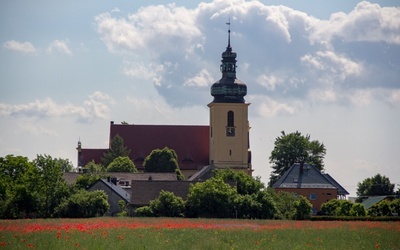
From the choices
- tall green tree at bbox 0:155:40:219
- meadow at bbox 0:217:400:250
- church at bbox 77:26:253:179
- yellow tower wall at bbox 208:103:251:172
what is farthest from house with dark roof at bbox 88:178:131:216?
yellow tower wall at bbox 208:103:251:172

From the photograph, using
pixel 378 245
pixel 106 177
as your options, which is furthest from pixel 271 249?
pixel 106 177

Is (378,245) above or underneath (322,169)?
underneath

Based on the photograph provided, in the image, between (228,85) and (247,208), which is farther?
(228,85)

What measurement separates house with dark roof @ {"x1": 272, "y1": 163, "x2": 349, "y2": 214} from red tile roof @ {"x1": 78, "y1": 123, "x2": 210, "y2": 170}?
21.6 metres

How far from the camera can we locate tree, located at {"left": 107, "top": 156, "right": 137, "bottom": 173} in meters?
121

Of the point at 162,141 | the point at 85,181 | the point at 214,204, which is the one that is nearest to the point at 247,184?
the point at 214,204

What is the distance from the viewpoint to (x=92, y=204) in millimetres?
71812

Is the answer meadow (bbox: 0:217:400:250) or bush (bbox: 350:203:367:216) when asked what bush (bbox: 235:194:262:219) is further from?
meadow (bbox: 0:217:400:250)

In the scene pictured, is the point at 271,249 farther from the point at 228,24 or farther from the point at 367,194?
the point at 367,194

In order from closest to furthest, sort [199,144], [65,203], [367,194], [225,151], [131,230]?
1. [131,230]
2. [65,203]
3. [225,151]
4. [199,144]
5. [367,194]

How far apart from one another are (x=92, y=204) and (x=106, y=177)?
30933mm

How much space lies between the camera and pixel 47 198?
73375 millimetres

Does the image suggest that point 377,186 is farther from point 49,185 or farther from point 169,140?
point 49,185

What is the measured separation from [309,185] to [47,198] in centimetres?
4624
